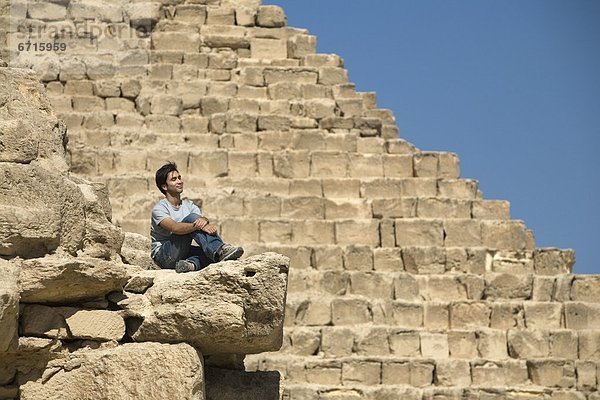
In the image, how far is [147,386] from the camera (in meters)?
9.09

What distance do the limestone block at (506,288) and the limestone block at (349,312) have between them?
2.01 meters

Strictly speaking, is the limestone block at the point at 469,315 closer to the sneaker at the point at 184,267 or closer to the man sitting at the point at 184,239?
the man sitting at the point at 184,239

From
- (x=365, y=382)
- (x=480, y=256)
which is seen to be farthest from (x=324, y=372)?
(x=480, y=256)

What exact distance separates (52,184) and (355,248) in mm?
11437

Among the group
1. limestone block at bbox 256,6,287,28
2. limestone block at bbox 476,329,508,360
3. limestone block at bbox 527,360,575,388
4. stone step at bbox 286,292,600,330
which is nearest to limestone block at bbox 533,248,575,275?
stone step at bbox 286,292,600,330

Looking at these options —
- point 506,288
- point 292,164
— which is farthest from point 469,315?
point 292,164

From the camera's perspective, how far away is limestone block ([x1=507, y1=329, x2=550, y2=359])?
63.5 ft

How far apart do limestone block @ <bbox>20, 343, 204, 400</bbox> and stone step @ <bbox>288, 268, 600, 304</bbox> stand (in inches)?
399

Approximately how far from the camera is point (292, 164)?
72.6 feet

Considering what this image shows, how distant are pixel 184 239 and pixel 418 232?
10.3 m

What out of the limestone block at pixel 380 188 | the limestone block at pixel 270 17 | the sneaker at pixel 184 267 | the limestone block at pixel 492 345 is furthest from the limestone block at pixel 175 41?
the sneaker at pixel 184 267

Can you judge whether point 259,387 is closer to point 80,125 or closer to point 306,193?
point 306,193

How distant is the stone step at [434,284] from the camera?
19531mm

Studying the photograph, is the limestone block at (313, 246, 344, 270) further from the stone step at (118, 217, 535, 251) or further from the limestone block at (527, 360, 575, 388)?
the limestone block at (527, 360, 575, 388)
